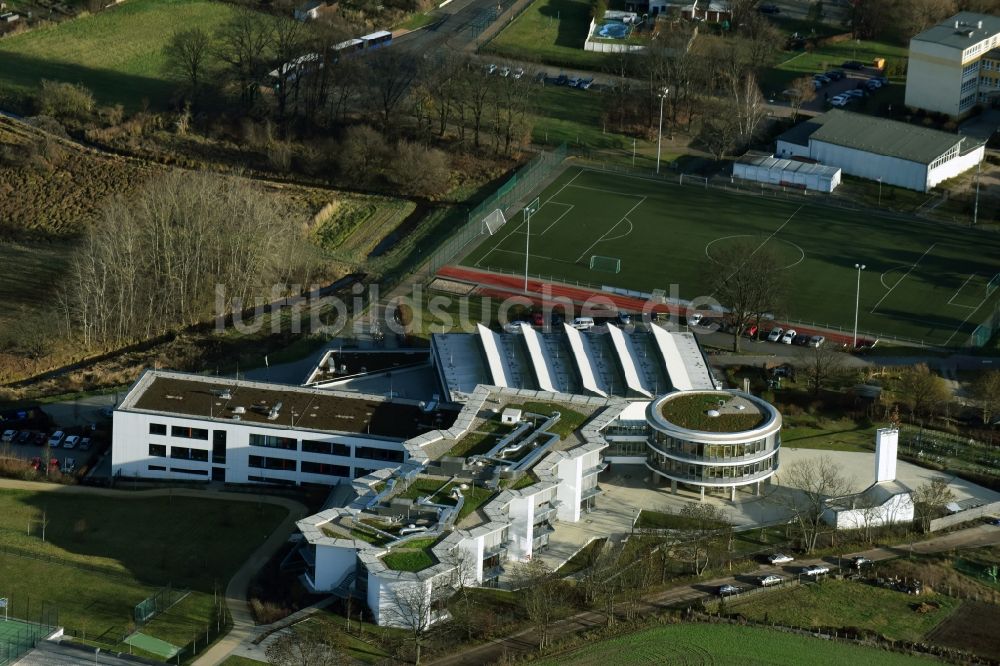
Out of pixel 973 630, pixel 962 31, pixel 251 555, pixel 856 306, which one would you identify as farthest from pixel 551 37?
pixel 973 630

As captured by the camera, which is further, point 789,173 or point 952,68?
point 952,68

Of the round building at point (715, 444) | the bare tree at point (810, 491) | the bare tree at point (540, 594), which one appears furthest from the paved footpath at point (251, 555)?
the bare tree at point (810, 491)

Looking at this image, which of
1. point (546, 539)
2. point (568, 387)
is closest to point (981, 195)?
point (568, 387)

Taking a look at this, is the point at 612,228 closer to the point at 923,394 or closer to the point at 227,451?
the point at 923,394

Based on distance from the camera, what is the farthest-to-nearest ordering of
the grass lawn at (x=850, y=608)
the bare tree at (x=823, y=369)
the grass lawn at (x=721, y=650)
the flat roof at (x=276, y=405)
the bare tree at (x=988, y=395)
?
the bare tree at (x=823, y=369)
the bare tree at (x=988, y=395)
the flat roof at (x=276, y=405)
the grass lawn at (x=850, y=608)
the grass lawn at (x=721, y=650)

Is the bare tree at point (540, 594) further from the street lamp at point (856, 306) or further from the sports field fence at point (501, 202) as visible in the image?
the sports field fence at point (501, 202)

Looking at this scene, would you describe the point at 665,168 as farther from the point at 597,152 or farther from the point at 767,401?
the point at 767,401
